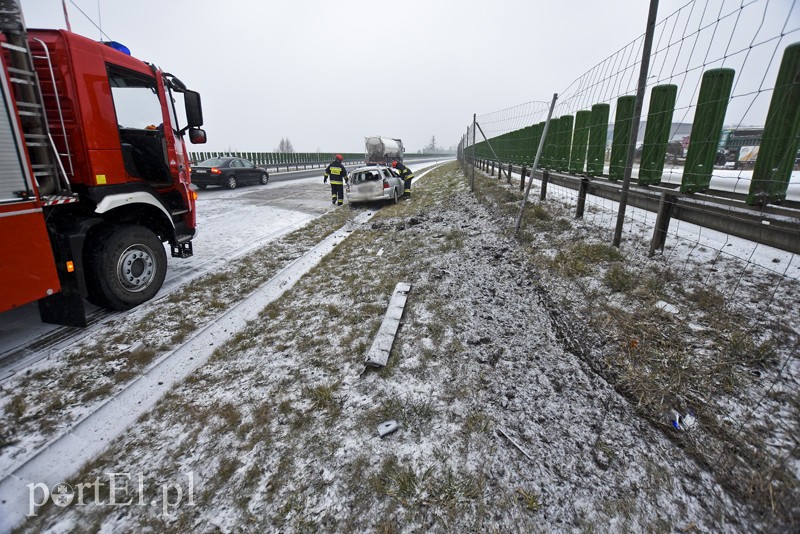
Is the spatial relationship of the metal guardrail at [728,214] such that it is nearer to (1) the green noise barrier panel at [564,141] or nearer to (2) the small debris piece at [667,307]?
(2) the small debris piece at [667,307]

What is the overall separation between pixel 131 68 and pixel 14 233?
272 cm

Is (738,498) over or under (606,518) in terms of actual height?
over

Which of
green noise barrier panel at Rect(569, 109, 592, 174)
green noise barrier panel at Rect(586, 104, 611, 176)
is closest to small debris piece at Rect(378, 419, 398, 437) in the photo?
green noise barrier panel at Rect(586, 104, 611, 176)

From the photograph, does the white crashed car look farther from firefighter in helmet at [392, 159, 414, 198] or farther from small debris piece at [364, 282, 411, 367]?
small debris piece at [364, 282, 411, 367]

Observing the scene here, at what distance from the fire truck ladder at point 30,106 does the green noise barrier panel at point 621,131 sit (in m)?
7.59

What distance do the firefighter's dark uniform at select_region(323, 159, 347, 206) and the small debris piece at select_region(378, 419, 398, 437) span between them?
36.8 feet

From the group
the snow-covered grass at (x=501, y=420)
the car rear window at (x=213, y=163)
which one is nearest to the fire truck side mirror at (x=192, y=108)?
the snow-covered grass at (x=501, y=420)

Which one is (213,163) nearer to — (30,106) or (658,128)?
(30,106)

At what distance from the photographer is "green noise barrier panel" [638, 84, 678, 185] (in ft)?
15.8

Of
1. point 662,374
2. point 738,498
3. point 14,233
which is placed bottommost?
point 738,498

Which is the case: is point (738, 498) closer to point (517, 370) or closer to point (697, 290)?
point (517, 370)

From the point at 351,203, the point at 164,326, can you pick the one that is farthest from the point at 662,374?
the point at 351,203

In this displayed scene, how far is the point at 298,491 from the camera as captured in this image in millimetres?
2125

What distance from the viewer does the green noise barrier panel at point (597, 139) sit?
272 inches
